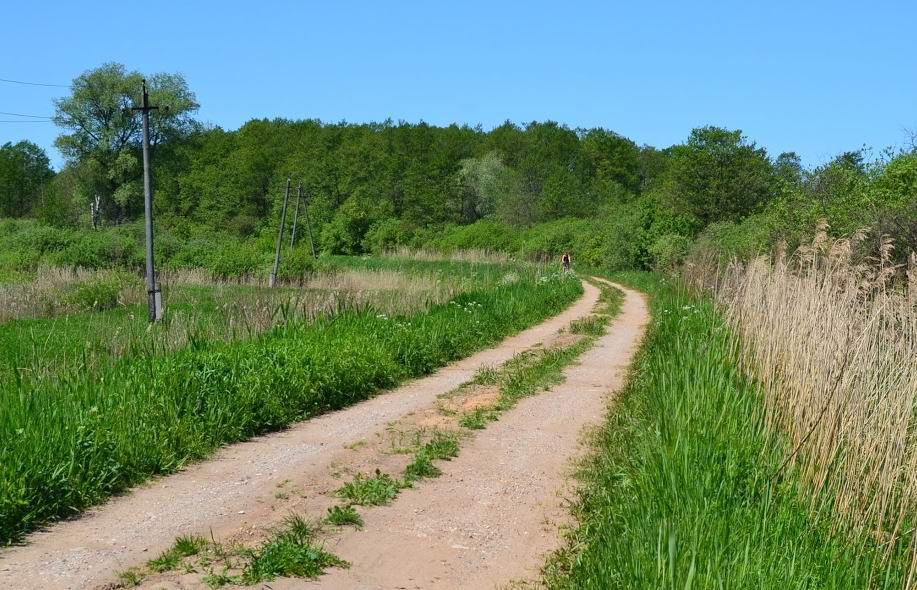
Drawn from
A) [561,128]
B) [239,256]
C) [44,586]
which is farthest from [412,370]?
[561,128]

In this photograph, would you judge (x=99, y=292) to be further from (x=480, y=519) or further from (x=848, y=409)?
(x=848, y=409)

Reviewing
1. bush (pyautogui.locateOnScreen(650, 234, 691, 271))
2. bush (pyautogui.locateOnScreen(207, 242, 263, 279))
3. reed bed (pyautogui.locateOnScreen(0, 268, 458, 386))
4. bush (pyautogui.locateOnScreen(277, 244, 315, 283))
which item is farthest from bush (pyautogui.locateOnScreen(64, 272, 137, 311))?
bush (pyautogui.locateOnScreen(650, 234, 691, 271))

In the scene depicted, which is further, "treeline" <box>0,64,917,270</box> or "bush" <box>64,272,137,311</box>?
"treeline" <box>0,64,917,270</box>

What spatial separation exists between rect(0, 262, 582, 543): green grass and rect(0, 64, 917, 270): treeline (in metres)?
11.0

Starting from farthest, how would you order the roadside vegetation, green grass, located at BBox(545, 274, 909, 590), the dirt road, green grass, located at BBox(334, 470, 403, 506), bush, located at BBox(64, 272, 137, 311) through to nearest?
bush, located at BBox(64, 272, 137, 311)
green grass, located at BBox(334, 470, 403, 506)
the dirt road
the roadside vegetation
green grass, located at BBox(545, 274, 909, 590)

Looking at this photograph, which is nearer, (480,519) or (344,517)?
(344,517)

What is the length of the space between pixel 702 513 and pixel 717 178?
54.3 metres

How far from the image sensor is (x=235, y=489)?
6715 mm

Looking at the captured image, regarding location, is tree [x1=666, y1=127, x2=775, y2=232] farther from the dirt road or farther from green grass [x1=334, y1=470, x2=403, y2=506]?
green grass [x1=334, y1=470, x2=403, y2=506]

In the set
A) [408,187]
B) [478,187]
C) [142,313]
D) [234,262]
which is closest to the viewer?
[142,313]

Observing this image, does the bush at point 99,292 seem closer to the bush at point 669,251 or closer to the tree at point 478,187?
the bush at point 669,251

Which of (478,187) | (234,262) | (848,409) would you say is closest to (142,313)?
(234,262)

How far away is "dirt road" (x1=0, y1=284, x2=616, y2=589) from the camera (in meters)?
5.17

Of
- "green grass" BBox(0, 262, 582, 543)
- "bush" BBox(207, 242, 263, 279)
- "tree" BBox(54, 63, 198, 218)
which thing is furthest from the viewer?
"tree" BBox(54, 63, 198, 218)
